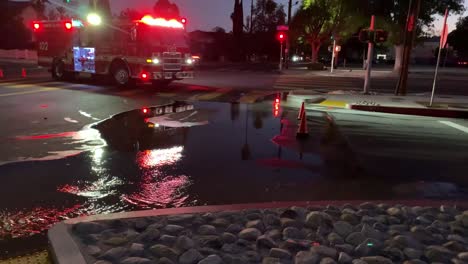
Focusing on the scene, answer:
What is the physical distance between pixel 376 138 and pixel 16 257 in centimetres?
831

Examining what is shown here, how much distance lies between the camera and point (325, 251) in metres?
3.81

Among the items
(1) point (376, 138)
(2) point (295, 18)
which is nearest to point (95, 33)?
(1) point (376, 138)

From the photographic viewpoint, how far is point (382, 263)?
11.9 ft

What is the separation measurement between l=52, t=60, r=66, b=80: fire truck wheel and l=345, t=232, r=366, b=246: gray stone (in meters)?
20.9

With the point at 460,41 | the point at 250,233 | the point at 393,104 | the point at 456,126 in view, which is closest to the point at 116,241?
the point at 250,233

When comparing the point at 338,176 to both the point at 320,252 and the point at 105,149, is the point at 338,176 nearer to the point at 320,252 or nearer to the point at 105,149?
the point at 320,252

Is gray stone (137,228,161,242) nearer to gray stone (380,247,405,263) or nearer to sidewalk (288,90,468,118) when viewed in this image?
gray stone (380,247,405,263)

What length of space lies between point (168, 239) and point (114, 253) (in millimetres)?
534

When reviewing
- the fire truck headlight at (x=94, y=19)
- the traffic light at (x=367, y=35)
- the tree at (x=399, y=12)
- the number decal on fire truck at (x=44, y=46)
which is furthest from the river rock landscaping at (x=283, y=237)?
the tree at (x=399, y=12)

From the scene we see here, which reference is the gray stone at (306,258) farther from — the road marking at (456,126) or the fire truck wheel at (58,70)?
the fire truck wheel at (58,70)

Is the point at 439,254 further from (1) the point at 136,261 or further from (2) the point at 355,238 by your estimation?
(1) the point at 136,261

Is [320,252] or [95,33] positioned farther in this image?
[95,33]

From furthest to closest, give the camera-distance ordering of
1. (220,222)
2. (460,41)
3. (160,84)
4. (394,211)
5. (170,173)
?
(460,41), (160,84), (170,173), (394,211), (220,222)

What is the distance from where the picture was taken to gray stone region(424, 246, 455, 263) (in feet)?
12.4
